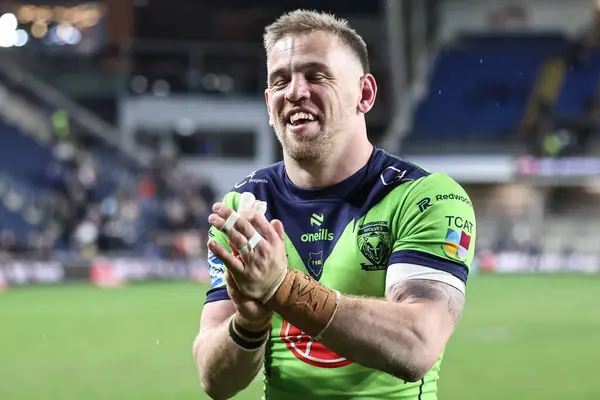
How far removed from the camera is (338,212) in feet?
10.6

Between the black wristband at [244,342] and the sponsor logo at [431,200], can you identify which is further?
the sponsor logo at [431,200]

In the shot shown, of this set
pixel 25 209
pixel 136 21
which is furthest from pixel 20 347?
pixel 136 21

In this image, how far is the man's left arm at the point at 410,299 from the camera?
2688mm

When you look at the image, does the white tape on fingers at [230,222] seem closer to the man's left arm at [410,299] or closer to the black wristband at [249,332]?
the man's left arm at [410,299]

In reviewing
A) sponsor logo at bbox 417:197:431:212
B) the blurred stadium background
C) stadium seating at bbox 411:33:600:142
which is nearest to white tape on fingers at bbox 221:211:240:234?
sponsor logo at bbox 417:197:431:212

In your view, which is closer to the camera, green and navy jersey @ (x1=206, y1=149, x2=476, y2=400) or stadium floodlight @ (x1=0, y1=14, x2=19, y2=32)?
green and navy jersey @ (x1=206, y1=149, x2=476, y2=400)

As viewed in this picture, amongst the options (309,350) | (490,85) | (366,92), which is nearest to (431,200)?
(366,92)

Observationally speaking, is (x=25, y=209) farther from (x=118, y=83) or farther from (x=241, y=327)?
(x=241, y=327)

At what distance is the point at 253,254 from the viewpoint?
2529 mm

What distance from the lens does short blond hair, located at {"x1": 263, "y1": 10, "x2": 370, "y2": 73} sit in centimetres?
314

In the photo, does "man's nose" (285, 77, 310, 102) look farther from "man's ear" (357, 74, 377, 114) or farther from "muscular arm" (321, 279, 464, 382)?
"muscular arm" (321, 279, 464, 382)

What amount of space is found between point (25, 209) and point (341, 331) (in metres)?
25.6

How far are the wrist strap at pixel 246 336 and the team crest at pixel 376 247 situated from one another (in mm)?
448

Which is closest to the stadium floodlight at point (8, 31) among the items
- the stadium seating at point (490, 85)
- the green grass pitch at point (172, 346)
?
the stadium seating at point (490, 85)
